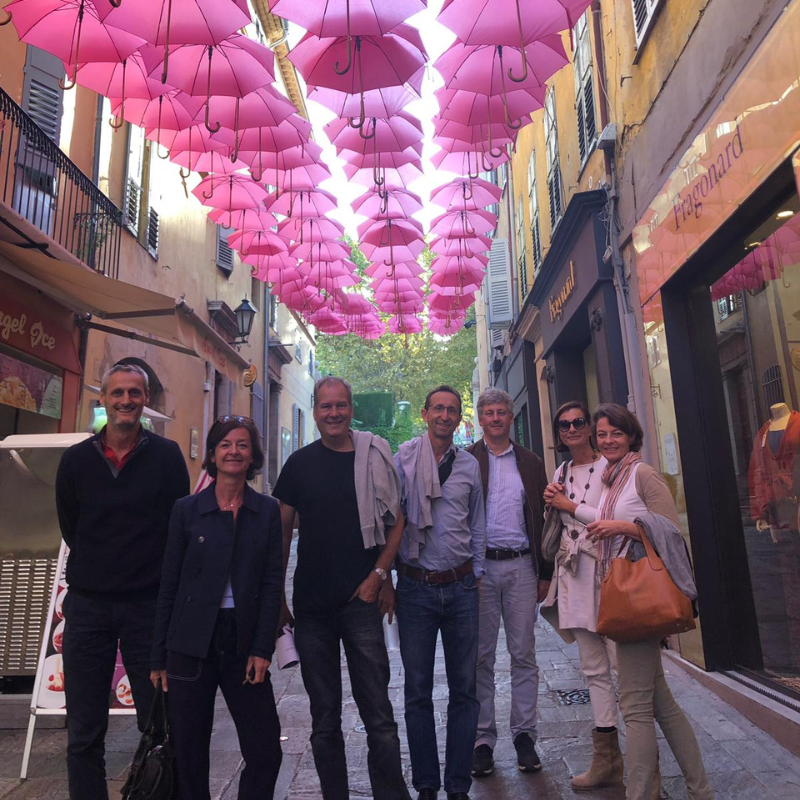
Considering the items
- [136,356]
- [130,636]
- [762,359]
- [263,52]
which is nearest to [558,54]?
[263,52]

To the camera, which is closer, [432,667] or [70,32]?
[432,667]

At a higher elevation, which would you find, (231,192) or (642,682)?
(231,192)

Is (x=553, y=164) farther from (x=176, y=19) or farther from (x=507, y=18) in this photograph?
(x=176, y=19)

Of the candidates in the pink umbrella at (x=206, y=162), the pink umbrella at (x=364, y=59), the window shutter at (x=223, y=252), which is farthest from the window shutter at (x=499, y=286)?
the pink umbrella at (x=364, y=59)

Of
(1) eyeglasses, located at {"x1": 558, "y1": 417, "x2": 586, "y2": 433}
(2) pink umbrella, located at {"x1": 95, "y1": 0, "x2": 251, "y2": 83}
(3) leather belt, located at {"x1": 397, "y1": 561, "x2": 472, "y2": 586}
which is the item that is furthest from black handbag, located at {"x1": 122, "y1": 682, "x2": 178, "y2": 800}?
(2) pink umbrella, located at {"x1": 95, "y1": 0, "x2": 251, "y2": 83}

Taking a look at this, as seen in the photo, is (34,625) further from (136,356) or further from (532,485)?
(136,356)

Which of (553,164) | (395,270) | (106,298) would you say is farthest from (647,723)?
(553,164)

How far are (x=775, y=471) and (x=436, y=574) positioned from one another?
248 centimetres

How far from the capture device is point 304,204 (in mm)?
8852

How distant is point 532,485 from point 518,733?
1.36 meters

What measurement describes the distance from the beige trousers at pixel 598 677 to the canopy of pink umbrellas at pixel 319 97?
3613mm

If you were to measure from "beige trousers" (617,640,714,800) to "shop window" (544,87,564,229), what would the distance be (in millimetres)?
8331

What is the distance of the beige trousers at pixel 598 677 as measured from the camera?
3.49 metres

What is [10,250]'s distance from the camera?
6.56 metres
